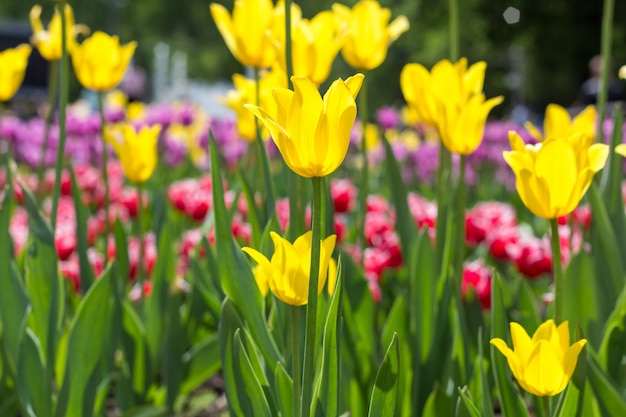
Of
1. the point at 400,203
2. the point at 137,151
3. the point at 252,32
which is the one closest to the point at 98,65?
the point at 137,151

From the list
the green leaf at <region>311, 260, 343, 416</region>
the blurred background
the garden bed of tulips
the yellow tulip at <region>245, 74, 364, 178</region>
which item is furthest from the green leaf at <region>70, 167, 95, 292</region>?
the blurred background

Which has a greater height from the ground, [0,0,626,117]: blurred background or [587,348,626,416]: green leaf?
[0,0,626,117]: blurred background

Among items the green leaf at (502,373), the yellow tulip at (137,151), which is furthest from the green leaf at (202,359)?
the green leaf at (502,373)

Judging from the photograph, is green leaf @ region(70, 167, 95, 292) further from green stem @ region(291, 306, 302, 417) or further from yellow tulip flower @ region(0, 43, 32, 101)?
green stem @ region(291, 306, 302, 417)

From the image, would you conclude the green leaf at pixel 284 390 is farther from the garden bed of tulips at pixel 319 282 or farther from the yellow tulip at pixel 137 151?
the yellow tulip at pixel 137 151

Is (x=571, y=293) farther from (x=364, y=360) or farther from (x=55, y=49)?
(x=55, y=49)

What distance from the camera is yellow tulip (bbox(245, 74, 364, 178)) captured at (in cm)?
77

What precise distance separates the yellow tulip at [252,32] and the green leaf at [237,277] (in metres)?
0.32

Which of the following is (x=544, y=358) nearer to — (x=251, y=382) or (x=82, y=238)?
(x=251, y=382)

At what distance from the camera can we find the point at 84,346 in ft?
4.11

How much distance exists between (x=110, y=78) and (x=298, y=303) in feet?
3.13

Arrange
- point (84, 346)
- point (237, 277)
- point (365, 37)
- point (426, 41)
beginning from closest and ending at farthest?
point (237, 277)
point (84, 346)
point (365, 37)
point (426, 41)

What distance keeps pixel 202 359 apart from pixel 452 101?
2.08 feet

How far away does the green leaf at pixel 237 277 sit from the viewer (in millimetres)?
1106
